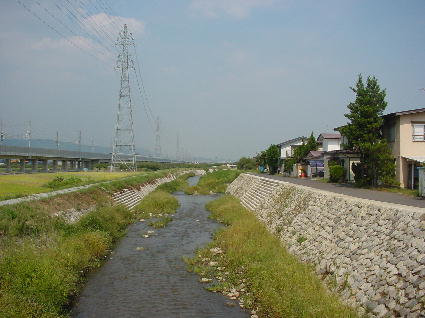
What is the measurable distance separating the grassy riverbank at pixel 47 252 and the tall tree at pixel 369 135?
1906 cm

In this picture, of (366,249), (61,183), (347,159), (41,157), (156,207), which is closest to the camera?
(366,249)

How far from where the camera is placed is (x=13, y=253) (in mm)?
13875

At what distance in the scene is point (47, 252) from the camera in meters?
15.8

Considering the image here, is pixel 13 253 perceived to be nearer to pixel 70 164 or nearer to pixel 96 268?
pixel 96 268

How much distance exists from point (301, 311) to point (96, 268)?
419 inches

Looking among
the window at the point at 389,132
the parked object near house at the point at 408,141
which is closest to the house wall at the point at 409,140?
the parked object near house at the point at 408,141

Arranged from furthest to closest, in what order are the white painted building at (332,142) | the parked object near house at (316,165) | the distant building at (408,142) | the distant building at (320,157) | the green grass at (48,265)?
the white painted building at (332,142) < the distant building at (320,157) < the parked object near house at (316,165) < the distant building at (408,142) < the green grass at (48,265)

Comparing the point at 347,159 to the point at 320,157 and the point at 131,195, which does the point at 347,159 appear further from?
the point at 131,195

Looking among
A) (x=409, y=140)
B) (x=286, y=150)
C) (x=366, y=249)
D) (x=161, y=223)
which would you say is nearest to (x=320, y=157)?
(x=409, y=140)

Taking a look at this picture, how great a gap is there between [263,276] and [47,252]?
8812mm

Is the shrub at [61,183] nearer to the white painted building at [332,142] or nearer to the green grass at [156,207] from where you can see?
the green grass at [156,207]

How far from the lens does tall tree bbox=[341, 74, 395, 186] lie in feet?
94.1

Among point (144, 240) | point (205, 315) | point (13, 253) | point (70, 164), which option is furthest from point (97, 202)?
point (70, 164)

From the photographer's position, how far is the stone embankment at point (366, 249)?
9.66 m
